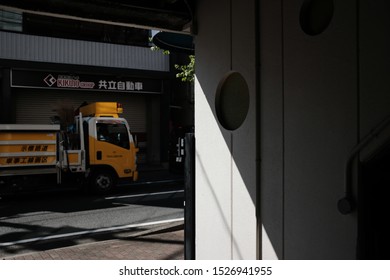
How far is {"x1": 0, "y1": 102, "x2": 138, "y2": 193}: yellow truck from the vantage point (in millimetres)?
10812

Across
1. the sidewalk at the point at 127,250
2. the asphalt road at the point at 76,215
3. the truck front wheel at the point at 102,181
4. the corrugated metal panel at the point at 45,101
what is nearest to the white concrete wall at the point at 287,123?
the sidewalk at the point at 127,250

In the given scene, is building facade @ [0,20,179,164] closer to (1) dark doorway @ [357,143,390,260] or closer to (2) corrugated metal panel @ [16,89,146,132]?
(2) corrugated metal panel @ [16,89,146,132]

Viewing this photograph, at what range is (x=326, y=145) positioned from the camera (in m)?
3.12

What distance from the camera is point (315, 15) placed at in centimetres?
332

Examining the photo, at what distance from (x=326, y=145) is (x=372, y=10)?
108 cm

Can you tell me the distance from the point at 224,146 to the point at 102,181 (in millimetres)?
8470

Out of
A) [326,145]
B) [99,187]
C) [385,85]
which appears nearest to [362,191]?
[326,145]

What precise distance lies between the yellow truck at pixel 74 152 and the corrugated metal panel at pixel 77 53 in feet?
22.3

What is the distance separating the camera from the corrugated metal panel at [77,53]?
1739 centimetres

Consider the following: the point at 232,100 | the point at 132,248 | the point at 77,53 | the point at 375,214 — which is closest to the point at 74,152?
the point at 132,248

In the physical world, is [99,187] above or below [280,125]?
below

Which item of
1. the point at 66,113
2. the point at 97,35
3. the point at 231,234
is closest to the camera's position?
the point at 231,234

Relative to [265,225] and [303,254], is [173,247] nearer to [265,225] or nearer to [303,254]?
[265,225]

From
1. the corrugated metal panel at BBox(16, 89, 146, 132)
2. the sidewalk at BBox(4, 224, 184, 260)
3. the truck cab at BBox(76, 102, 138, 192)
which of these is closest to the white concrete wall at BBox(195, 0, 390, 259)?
the sidewalk at BBox(4, 224, 184, 260)
